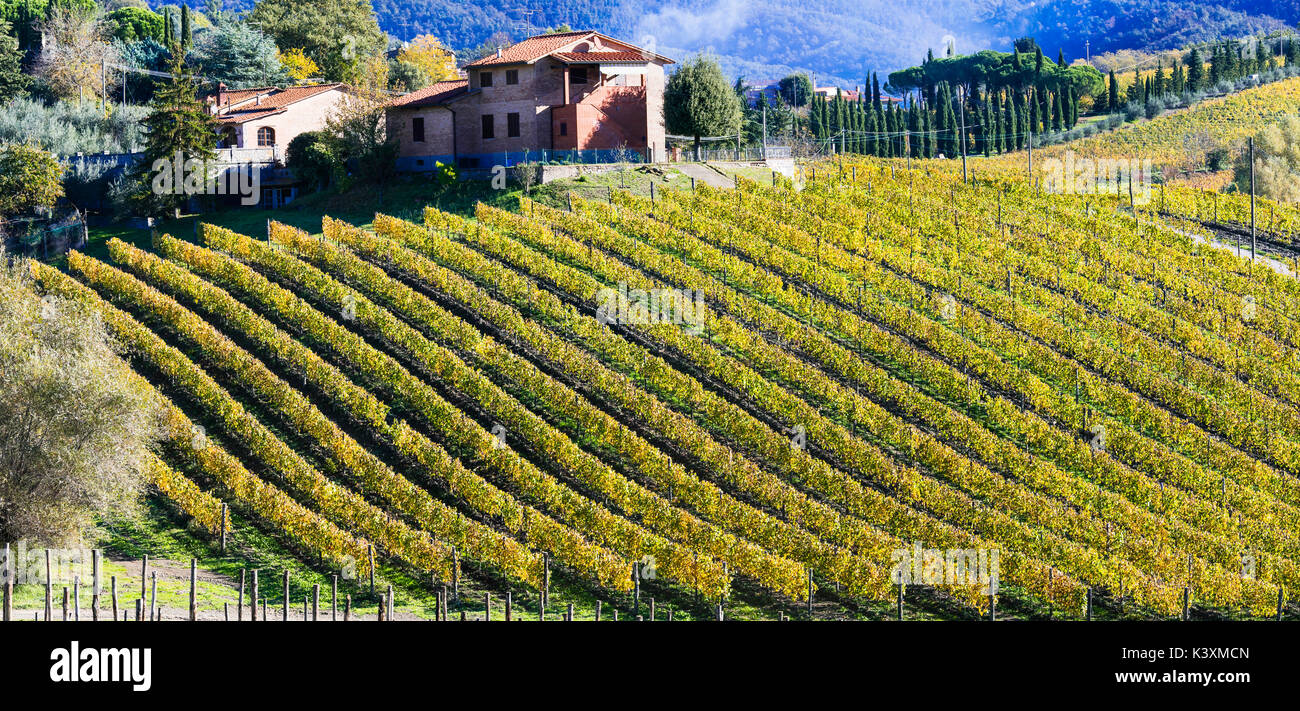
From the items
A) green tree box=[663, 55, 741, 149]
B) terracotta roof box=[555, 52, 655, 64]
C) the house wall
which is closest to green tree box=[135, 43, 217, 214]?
the house wall

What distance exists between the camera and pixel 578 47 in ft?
210

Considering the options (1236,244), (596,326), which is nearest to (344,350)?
(596,326)

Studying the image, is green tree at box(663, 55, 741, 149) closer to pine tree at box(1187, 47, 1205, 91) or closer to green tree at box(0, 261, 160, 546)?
green tree at box(0, 261, 160, 546)

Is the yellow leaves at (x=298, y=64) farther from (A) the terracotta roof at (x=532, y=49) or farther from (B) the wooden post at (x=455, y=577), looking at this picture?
(B) the wooden post at (x=455, y=577)

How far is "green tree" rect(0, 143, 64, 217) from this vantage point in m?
57.6

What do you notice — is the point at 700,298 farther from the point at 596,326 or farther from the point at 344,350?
the point at 344,350

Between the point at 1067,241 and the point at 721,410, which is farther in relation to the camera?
the point at 1067,241

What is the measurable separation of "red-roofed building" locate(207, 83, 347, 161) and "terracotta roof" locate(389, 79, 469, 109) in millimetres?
3593

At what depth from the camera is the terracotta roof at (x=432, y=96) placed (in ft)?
206

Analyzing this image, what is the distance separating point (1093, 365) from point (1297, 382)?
6281 mm

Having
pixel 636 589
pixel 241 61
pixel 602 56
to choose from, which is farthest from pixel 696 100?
pixel 241 61

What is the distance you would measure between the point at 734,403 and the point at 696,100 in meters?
25.7

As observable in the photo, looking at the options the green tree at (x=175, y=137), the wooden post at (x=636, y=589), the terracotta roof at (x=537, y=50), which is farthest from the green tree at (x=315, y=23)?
the wooden post at (x=636, y=589)

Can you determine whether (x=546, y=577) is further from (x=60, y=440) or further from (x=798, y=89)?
(x=798, y=89)
